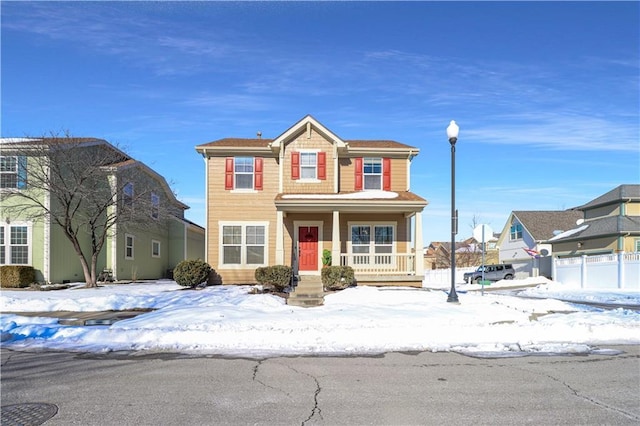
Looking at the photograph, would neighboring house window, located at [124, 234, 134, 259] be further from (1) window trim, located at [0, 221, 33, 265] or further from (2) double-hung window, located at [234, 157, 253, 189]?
(2) double-hung window, located at [234, 157, 253, 189]

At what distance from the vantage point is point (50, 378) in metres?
6.43

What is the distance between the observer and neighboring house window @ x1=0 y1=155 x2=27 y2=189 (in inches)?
815

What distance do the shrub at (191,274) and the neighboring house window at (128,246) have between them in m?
8.23

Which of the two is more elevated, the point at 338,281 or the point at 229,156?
the point at 229,156

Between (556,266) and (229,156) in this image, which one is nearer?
(229,156)

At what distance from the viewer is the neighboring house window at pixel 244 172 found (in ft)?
69.4

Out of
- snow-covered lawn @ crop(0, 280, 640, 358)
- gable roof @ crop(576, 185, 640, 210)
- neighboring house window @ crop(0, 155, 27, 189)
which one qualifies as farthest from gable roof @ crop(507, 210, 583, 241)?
neighboring house window @ crop(0, 155, 27, 189)

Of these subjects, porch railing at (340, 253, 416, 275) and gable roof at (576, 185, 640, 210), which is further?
gable roof at (576, 185, 640, 210)

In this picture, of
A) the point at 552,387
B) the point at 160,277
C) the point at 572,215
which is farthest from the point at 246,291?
the point at 572,215

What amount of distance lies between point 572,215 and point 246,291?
122 feet

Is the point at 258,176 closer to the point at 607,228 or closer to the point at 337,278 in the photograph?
the point at 337,278

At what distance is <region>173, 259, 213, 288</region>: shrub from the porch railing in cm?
585

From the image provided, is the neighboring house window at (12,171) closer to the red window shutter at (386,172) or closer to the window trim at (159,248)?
the window trim at (159,248)

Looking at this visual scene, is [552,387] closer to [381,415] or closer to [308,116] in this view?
[381,415]
